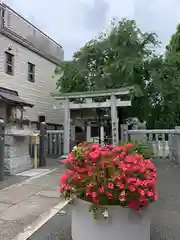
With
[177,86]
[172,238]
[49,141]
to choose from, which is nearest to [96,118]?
[49,141]

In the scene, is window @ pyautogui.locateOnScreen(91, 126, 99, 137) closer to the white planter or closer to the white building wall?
the white building wall

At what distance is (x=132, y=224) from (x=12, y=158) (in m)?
6.12

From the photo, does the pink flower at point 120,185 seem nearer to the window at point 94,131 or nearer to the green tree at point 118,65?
the green tree at point 118,65

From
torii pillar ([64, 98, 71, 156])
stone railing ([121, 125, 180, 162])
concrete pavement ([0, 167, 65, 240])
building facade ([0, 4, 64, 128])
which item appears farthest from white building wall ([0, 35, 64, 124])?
concrete pavement ([0, 167, 65, 240])

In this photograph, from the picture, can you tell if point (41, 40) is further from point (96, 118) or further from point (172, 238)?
point (172, 238)

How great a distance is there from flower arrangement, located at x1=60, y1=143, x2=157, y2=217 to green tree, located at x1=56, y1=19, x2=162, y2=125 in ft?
39.3

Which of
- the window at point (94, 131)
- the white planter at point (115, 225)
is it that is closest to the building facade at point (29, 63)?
the window at point (94, 131)

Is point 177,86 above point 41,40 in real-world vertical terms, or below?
below

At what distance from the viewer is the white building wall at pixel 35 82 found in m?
14.2

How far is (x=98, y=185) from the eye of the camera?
10.5 feet

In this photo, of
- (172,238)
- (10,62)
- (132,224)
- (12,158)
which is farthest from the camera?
(10,62)

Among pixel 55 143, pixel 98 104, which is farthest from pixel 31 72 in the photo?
pixel 98 104

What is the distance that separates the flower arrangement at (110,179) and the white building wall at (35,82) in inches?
441

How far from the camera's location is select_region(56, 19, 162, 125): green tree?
15727mm
